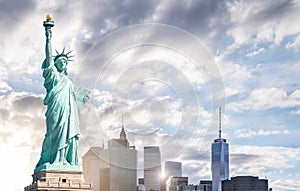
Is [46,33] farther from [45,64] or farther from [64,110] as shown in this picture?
[64,110]

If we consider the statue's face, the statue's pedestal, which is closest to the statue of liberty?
the statue's face

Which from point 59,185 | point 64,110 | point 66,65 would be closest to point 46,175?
point 59,185

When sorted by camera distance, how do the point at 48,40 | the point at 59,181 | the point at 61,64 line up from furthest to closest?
the point at 61,64 < the point at 48,40 < the point at 59,181

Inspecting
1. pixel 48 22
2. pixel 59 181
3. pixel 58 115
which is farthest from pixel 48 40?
pixel 59 181

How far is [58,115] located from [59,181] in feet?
26.7

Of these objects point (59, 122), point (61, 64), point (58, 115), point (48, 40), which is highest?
point (48, 40)

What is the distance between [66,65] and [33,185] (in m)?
14.5

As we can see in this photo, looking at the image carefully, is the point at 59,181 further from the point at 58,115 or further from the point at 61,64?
the point at 61,64

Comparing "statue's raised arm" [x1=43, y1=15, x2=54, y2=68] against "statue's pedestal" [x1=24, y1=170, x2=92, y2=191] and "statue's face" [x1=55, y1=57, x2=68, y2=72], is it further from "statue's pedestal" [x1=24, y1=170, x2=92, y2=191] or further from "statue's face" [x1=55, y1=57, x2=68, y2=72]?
"statue's pedestal" [x1=24, y1=170, x2=92, y2=191]

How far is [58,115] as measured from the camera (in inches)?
3260

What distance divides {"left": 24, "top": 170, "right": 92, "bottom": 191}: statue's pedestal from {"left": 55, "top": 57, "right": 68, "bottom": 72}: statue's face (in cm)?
1228

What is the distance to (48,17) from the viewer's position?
270 feet

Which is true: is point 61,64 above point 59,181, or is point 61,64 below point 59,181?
above

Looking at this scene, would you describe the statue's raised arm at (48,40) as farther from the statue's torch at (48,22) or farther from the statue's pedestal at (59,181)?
the statue's pedestal at (59,181)
